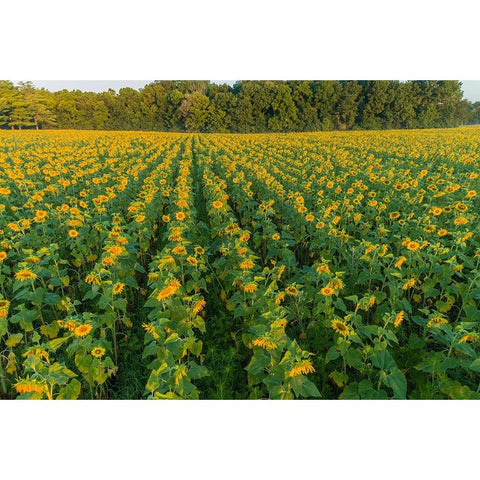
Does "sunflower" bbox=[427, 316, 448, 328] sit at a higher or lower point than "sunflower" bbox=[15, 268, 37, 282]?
lower

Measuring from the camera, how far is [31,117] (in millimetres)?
40219

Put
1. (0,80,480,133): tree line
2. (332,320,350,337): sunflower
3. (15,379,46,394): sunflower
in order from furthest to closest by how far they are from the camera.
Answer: (0,80,480,133): tree line → (332,320,350,337): sunflower → (15,379,46,394): sunflower

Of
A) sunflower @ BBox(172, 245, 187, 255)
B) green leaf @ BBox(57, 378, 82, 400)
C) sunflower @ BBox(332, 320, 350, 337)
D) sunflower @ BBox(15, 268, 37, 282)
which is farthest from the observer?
sunflower @ BBox(172, 245, 187, 255)

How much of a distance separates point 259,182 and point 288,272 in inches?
173

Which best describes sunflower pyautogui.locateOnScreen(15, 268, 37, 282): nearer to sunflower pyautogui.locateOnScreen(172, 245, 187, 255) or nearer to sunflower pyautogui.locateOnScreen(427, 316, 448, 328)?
sunflower pyautogui.locateOnScreen(172, 245, 187, 255)

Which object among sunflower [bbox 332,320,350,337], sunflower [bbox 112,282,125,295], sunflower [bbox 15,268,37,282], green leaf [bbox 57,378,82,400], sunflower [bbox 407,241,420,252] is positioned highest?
sunflower [bbox 407,241,420,252]

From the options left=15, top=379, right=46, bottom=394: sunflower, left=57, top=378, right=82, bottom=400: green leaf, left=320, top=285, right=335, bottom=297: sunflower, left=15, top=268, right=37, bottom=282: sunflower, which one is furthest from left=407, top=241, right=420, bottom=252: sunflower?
left=15, top=268, right=37, bottom=282: sunflower

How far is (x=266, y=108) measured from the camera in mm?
44094

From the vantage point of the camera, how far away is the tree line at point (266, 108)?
40844mm

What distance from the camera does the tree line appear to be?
134 ft

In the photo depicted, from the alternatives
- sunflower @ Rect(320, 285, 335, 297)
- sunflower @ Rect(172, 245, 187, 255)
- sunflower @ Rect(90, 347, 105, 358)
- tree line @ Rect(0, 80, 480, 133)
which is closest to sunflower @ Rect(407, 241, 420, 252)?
sunflower @ Rect(320, 285, 335, 297)

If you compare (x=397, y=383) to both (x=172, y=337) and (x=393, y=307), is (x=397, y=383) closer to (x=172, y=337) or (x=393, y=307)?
(x=393, y=307)

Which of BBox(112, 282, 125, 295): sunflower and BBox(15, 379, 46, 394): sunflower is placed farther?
BBox(112, 282, 125, 295): sunflower

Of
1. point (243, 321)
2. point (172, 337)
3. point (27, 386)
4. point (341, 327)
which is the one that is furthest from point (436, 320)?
point (27, 386)
